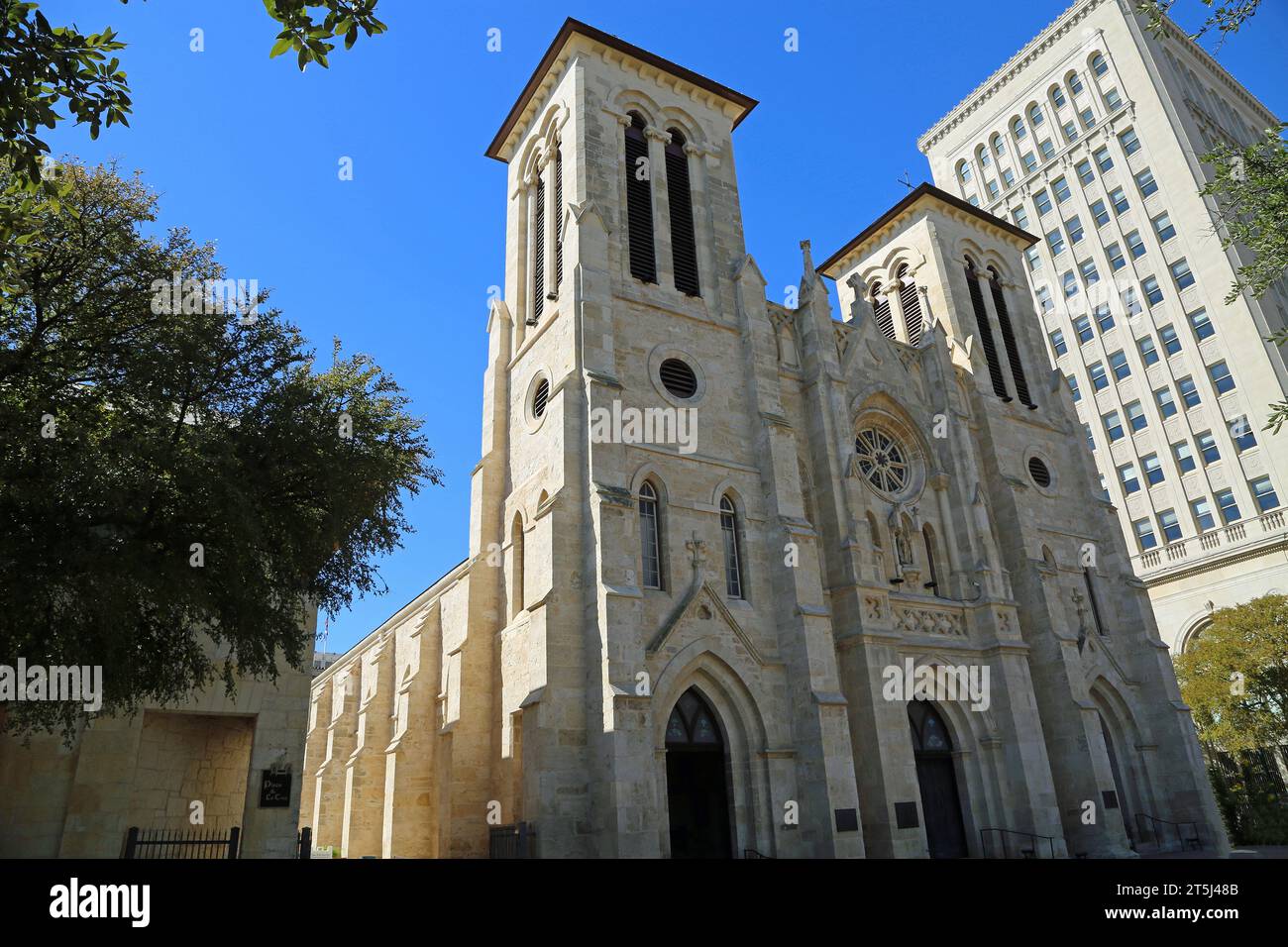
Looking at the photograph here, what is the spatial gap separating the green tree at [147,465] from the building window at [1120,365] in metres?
44.1

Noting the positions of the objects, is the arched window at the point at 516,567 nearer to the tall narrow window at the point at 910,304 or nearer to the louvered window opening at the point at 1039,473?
the tall narrow window at the point at 910,304

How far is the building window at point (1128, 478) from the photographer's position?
44.8 metres

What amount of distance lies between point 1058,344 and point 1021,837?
120ft

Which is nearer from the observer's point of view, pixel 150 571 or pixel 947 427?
pixel 150 571

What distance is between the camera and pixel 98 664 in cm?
1184

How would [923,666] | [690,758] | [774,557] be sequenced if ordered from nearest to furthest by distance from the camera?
[690,758]
[774,557]
[923,666]

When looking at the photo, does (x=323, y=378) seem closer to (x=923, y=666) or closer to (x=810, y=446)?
(x=810, y=446)

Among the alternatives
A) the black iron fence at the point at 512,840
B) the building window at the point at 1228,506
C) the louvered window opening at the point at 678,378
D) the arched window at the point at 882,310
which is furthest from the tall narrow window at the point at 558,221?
the building window at the point at 1228,506

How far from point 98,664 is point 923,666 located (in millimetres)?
19167

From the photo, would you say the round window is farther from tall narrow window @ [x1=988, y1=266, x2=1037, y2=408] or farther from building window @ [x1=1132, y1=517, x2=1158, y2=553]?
building window @ [x1=1132, y1=517, x2=1158, y2=553]

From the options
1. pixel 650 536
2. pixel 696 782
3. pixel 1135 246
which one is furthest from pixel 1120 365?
pixel 696 782

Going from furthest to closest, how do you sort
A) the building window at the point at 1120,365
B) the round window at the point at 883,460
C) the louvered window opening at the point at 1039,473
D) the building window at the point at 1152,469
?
the building window at the point at 1120,365, the building window at the point at 1152,469, the louvered window opening at the point at 1039,473, the round window at the point at 883,460
